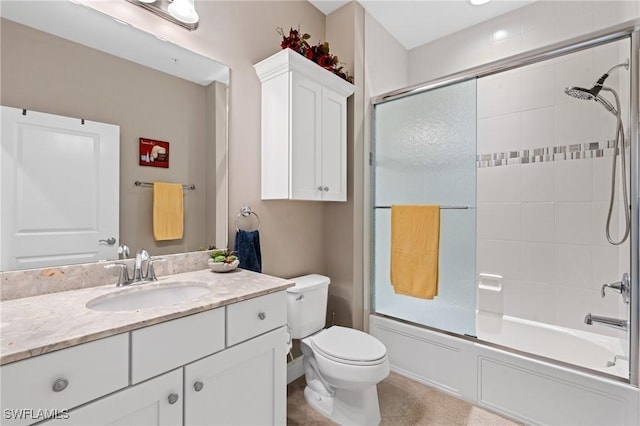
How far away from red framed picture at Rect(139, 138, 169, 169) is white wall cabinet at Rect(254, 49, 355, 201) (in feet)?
1.95

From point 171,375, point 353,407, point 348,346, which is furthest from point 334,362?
point 171,375

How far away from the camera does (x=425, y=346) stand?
2043mm

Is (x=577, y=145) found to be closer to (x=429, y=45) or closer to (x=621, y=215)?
(x=621, y=215)

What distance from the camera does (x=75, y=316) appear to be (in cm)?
92

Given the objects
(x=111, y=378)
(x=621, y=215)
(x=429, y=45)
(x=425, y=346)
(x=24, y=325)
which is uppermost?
(x=429, y=45)

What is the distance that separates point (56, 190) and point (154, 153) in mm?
421

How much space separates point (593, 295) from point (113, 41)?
317 centimetres

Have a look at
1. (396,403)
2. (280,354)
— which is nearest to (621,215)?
(396,403)

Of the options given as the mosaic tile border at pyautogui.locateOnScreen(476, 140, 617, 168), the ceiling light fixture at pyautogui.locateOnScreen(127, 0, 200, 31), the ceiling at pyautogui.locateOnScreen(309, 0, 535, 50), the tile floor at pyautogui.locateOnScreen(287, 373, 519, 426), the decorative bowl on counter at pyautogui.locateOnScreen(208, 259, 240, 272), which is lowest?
the tile floor at pyautogui.locateOnScreen(287, 373, 519, 426)

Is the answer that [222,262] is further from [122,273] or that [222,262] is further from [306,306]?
[306,306]

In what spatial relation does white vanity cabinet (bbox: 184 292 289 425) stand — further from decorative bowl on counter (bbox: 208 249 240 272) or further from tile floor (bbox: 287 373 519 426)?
tile floor (bbox: 287 373 519 426)

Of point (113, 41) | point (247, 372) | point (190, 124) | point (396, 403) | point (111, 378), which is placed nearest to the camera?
point (111, 378)

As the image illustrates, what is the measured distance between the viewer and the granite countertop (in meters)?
0.74

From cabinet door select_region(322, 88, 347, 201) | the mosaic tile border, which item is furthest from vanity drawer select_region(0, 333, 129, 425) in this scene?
the mosaic tile border
